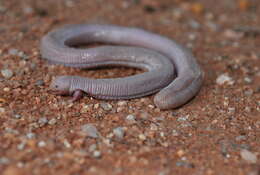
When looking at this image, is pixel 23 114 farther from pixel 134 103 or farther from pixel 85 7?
pixel 85 7

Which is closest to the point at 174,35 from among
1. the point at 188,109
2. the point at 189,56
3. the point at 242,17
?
the point at 189,56

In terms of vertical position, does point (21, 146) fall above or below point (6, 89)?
below

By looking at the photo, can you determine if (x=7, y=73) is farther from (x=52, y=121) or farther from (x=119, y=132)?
(x=119, y=132)

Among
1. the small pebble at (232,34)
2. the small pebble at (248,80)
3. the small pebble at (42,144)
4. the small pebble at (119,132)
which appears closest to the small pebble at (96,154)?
the small pebble at (119,132)

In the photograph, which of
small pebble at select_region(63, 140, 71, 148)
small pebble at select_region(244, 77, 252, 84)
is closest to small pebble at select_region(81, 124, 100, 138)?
small pebble at select_region(63, 140, 71, 148)

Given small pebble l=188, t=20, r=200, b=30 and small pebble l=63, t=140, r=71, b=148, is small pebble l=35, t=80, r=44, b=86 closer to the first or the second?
small pebble l=63, t=140, r=71, b=148

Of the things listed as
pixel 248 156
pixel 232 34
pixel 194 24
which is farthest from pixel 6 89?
pixel 232 34
